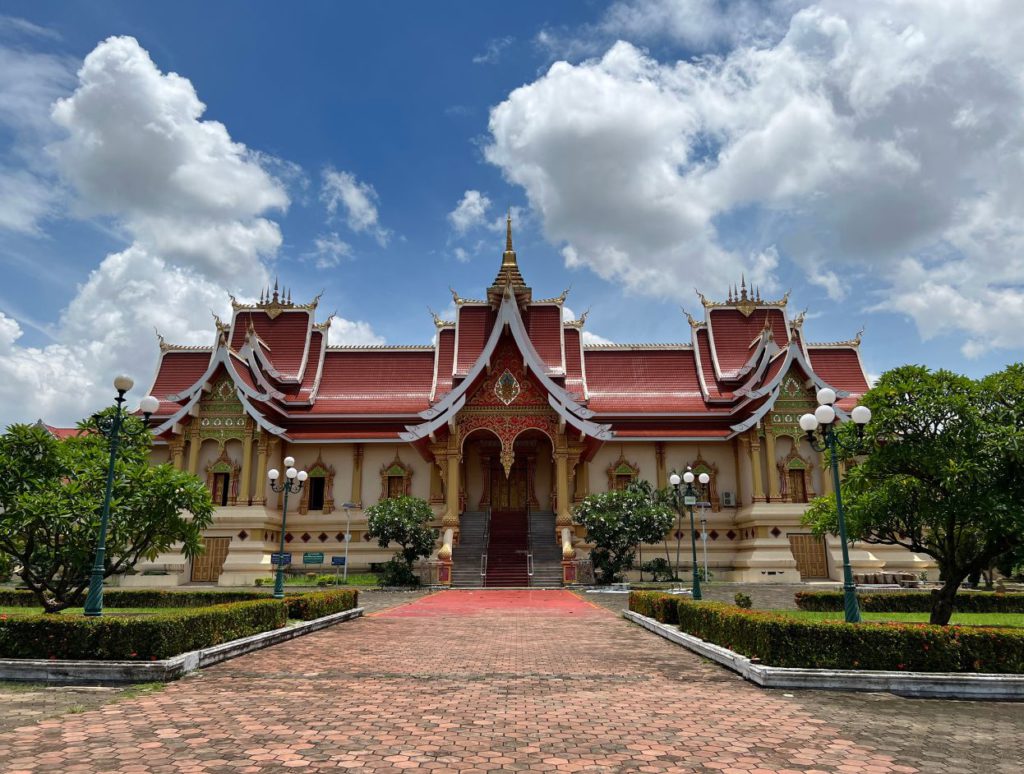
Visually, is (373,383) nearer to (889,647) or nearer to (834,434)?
(834,434)

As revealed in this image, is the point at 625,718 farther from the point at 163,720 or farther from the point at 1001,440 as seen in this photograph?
the point at 1001,440

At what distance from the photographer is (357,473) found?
28688mm

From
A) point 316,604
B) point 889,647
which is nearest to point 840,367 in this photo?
point 889,647

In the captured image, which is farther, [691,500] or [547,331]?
[547,331]

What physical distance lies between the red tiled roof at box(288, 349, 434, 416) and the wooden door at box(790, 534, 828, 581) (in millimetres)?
16026

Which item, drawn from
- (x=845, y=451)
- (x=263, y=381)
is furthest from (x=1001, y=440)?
(x=263, y=381)

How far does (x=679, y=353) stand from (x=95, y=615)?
27.3m

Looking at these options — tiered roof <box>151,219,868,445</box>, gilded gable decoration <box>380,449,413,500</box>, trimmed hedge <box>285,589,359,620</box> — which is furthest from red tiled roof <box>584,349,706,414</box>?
trimmed hedge <box>285,589,359,620</box>

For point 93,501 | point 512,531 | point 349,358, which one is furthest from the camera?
point 349,358

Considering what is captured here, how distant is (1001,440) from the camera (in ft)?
33.6

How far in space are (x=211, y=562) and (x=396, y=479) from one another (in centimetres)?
769

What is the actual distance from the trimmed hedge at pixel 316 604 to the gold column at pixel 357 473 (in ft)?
44.9

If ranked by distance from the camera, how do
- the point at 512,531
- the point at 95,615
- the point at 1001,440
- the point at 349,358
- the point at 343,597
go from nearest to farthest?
the point at 95,615 < the point at 1001,440 < the point at 343,597 < the point at 512,531 < the point at 349,358

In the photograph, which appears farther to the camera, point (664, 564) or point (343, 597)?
point (664, 564)
